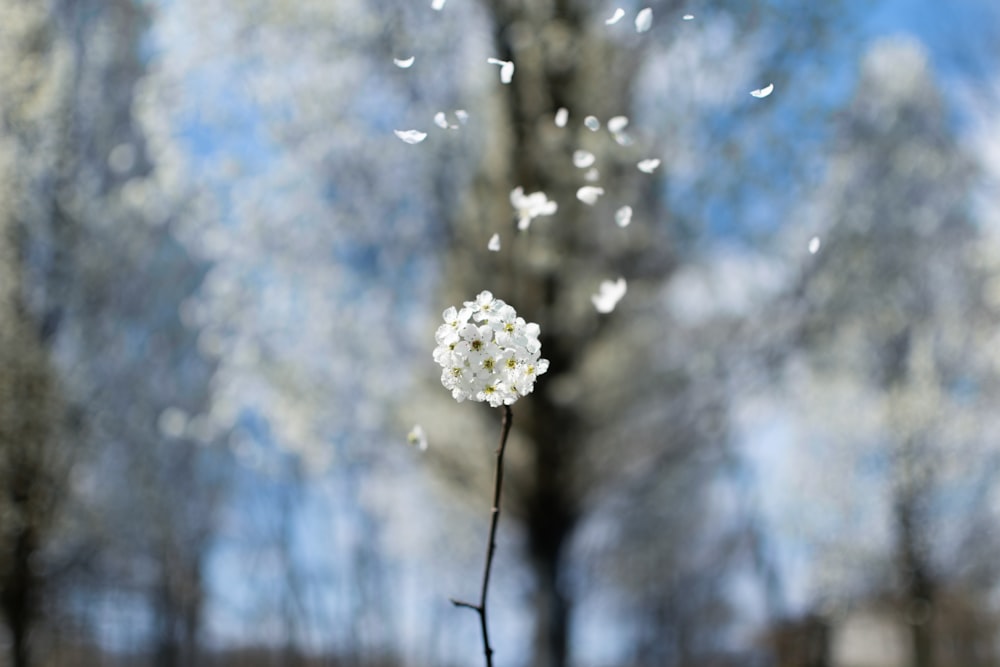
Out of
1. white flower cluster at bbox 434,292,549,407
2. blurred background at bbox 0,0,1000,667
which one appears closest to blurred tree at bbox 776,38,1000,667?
blurred background at bbox 0,0,1000,667

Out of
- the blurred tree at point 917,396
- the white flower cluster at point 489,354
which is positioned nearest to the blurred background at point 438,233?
the blurred tree at point 917,396

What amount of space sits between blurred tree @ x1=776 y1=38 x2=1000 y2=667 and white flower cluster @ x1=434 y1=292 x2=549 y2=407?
8922mm

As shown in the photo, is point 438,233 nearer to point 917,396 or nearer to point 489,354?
point 489,354

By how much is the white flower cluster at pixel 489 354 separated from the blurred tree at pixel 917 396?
8922 millimetres

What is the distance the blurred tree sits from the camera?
36.4ft

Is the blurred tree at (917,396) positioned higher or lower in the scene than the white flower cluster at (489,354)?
lower

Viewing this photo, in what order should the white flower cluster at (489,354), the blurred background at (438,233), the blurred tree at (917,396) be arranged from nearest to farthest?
1. the white flower cluster at (489,354)
2. the blurred background at (438,233)
3. the blurred tree at (917,396)

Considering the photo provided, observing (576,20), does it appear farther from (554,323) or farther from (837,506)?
(837,506)

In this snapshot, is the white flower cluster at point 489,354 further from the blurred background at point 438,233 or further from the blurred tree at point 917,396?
the blurred tree at point 917,396

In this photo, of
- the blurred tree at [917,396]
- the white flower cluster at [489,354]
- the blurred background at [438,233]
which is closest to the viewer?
the white flower cluster at [489,354]

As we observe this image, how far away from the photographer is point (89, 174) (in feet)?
27.0

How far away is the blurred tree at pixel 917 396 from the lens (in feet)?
36.4

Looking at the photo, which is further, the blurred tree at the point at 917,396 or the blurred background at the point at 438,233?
the blurred tree at the point at 917,396

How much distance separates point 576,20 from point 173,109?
9.35 ft
